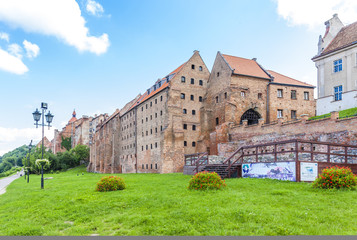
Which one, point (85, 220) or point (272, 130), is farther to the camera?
point (272, 130)

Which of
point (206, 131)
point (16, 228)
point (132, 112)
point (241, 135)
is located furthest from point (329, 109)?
point (132, 112)

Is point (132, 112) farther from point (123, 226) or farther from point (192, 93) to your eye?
point (123, 226)

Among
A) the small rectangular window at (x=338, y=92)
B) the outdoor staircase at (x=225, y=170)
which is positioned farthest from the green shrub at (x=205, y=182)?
the small rectangular window at (x=338, y=92)

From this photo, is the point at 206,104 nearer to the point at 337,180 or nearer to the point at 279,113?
the point at 279,113

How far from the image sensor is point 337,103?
1158 inches

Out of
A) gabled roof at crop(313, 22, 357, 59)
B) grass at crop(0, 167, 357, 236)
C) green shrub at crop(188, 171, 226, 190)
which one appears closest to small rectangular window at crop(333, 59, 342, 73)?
gabled roof at crop(313, 22, 357, 59)

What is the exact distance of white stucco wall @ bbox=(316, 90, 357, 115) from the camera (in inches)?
1075

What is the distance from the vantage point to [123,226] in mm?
8516

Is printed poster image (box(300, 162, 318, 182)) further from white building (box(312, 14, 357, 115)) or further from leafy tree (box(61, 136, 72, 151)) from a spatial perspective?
leafy tree (box(61, 136, 72, 151))

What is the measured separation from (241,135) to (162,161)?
12.9m

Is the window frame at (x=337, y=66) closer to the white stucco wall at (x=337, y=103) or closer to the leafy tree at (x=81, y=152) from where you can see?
the white stucco wall at (x=337, y=103)

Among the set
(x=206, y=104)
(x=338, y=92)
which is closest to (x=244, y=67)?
(x=206, y=104)

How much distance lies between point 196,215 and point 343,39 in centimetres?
3511

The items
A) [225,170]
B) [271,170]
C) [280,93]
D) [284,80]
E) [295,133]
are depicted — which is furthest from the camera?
[284,80]
